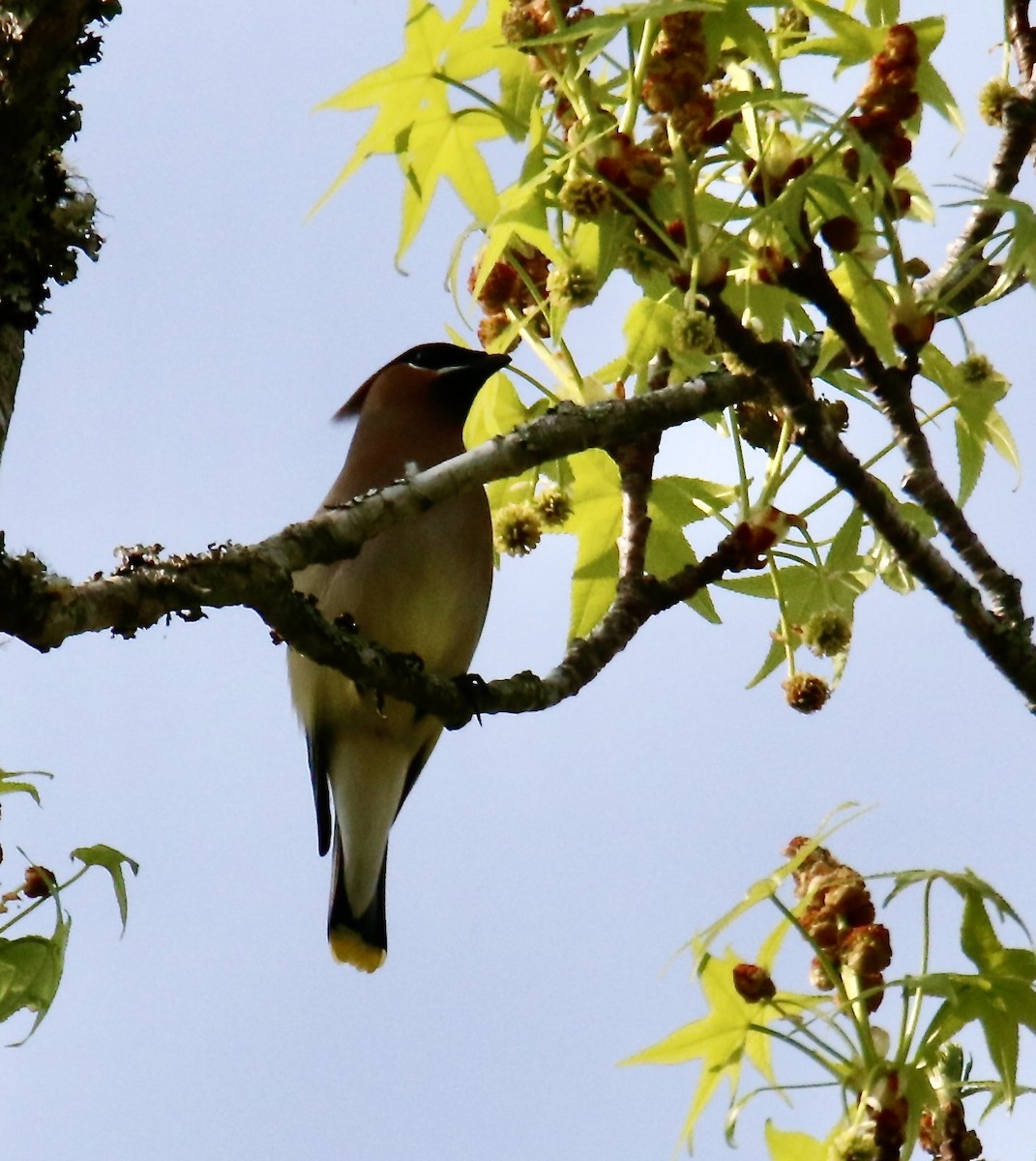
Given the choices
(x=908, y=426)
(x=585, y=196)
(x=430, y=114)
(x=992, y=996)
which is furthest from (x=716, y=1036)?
(x=430, y=114)

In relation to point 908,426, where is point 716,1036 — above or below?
below

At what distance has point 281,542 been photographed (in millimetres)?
2471

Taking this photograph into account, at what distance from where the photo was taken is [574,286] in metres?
2.65

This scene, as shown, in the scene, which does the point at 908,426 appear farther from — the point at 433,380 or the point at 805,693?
the point at 433,380

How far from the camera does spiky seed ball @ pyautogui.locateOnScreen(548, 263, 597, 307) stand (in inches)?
104

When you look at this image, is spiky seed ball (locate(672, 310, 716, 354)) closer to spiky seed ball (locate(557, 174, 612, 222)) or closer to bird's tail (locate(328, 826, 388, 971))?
spiky seed ball (locate(557, 174, 612, 222))

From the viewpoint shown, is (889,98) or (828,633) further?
(828,633)

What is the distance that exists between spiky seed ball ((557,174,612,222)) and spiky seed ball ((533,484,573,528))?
90cm

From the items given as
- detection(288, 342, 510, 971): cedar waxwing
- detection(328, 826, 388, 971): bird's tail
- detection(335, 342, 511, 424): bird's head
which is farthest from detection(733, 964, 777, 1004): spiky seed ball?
detection(328, 826, 388, 971): bird's tail

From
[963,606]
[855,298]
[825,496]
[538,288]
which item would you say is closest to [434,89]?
[538,288]

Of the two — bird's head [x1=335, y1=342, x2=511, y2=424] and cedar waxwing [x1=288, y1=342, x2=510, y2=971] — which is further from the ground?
bird's head [x1=335, y1=342, x2=511, y2=424]

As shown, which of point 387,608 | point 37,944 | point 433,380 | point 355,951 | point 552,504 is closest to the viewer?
point 37,944

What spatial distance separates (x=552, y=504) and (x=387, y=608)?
1.30m

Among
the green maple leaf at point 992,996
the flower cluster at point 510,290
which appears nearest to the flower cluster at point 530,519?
the flower cluster at point 510,290
